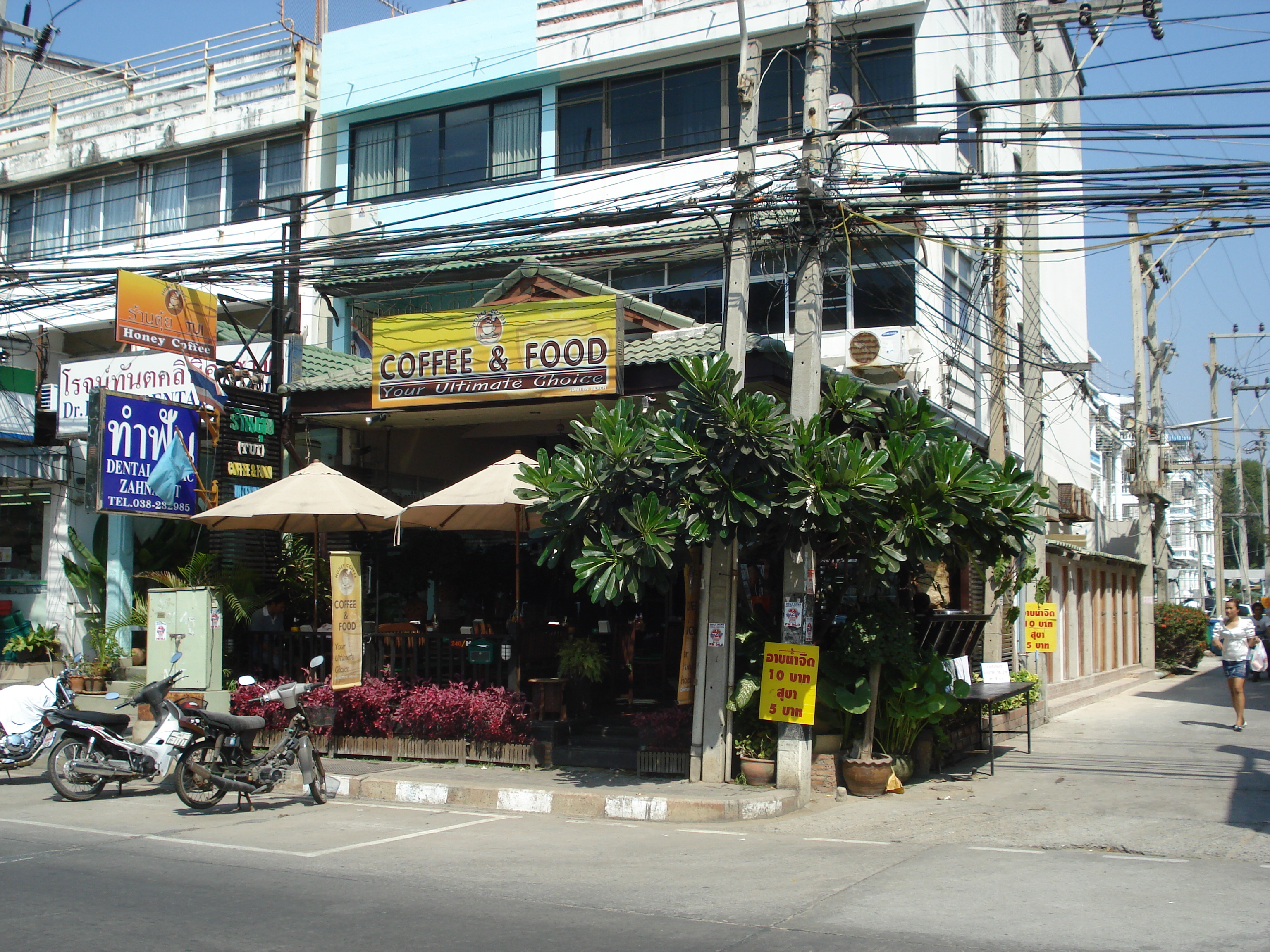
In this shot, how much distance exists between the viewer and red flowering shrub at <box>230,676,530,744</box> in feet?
39.3

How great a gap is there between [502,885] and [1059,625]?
55.5 ft

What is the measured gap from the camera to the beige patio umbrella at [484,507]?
38.9 feet

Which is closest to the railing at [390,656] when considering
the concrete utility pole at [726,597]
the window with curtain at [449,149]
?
the concrete utility pole at [726,597]

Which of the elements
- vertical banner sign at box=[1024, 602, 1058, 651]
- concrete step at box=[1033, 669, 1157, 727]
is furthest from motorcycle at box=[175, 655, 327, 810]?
concrete step at box=[1033, 669, 1157, 727]

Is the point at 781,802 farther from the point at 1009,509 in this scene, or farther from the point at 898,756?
the point at 1009,509

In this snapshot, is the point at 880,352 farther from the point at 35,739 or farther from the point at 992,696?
the point at 35,739

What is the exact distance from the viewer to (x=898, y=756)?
11398 mm

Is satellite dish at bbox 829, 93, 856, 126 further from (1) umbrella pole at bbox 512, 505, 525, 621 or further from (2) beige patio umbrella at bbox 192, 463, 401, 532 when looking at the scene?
(2) beige patio umbrella at bbox 192, 463, 401, 532

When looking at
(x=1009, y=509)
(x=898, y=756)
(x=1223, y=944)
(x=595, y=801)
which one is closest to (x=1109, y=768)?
(x=898, y=756)

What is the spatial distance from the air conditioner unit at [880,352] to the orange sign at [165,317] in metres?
9.59

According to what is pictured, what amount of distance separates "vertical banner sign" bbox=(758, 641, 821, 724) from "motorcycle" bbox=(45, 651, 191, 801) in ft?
18.4

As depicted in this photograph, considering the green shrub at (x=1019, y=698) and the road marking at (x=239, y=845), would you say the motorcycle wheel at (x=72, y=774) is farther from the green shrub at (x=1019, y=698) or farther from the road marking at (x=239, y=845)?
the green shrub at (x=1019, y=698)

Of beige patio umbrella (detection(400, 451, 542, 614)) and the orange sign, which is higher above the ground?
the orange sign

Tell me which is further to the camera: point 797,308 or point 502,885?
point 797,308
